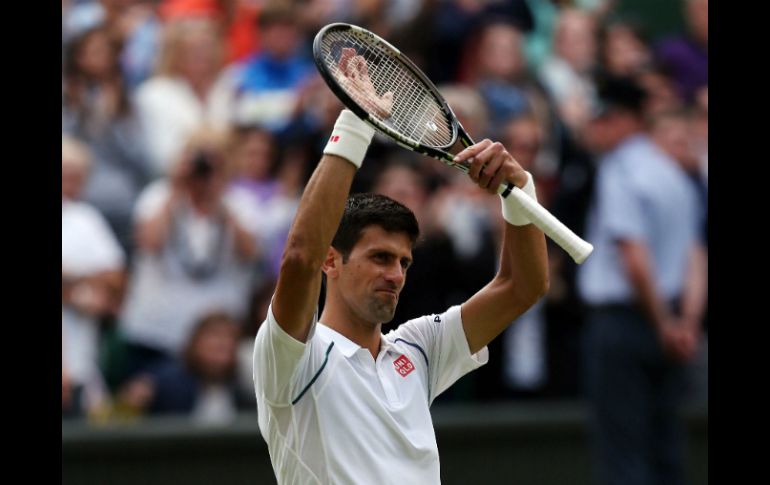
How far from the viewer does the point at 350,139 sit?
4246mm

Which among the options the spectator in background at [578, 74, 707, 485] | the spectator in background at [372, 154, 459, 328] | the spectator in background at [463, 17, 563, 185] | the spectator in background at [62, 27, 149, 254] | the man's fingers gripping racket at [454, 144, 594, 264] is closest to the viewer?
the man's fingers gripping racket at [454, 144, 594, 264]

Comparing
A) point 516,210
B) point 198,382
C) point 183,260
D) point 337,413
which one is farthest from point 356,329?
point 183,260

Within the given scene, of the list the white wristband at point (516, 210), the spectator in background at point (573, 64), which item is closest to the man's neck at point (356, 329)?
the white wristband at point (516, 210)

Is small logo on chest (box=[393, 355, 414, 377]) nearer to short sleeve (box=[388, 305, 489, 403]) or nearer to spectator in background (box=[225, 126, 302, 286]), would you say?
short sleeve (box=[388, 305, 489, 403])

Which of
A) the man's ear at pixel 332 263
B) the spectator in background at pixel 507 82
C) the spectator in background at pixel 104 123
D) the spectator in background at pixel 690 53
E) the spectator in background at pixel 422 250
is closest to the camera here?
the man's ear at pixel 332 263

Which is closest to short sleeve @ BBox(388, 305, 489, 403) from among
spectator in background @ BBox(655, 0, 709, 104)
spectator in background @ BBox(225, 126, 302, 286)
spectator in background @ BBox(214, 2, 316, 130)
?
spectator in background @ BBox(225, 126, 302, 286)

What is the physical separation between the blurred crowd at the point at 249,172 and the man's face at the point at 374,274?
3814mm

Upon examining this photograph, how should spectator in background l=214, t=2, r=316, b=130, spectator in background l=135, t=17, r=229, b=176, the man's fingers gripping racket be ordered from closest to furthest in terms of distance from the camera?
the man's fingers gripping racket → spectator in background l=135, t=17, r=229, b=176 → spectator in background l=214, t=2, r=316, b=130

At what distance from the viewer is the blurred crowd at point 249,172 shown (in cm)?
876

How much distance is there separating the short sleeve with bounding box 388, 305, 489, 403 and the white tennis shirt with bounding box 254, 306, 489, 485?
20cm

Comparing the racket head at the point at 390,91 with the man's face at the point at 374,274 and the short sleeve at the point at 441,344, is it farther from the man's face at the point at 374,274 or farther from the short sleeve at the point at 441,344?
the short sleeve at the point at 441,344

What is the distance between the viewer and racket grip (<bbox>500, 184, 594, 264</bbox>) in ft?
14.8

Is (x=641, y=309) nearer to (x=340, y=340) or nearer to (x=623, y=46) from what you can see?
(x=623, y=46)
